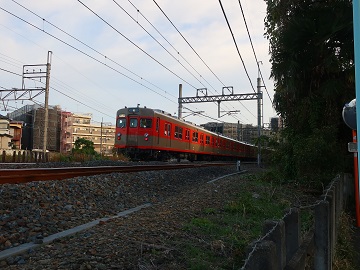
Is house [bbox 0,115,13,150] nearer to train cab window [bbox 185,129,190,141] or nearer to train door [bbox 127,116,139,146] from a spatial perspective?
train cab window [bbox 185,129,190,141]

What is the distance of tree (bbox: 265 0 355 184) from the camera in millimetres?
9414

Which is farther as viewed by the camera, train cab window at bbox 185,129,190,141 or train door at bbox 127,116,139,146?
train cab window at bbox 185,129,190,141

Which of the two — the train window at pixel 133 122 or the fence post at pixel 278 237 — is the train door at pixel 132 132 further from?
the fence post at pixel 278 237

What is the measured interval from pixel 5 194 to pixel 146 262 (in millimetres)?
3815

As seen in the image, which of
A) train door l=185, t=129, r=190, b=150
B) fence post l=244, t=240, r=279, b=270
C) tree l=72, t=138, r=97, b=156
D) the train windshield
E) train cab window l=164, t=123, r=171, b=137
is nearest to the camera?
fence post l=244, t=240, r=279, b=270

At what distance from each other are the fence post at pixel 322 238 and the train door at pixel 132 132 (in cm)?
1729

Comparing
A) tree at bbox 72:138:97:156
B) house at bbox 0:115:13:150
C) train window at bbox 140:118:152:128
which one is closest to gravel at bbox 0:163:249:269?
train window at bbox 140:118:152:128

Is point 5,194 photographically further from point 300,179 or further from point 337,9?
point 337,9

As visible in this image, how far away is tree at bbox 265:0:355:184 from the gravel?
8.67 ft

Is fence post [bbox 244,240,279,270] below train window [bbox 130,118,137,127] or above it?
below

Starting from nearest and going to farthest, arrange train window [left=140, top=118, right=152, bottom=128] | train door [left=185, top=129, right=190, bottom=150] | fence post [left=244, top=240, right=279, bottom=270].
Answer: fence post [left=244, top=240, right=279, bottom=270] < train window [left=140, top=118, right=152, bottom=128] < train door [left=185, top=129, right=190, bottom=150]

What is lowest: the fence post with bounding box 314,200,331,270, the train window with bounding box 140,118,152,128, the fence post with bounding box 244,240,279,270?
the fence post with bounding box 314,200,331,270

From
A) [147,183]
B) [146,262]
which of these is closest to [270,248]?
[146,262]

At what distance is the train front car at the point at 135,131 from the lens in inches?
786
